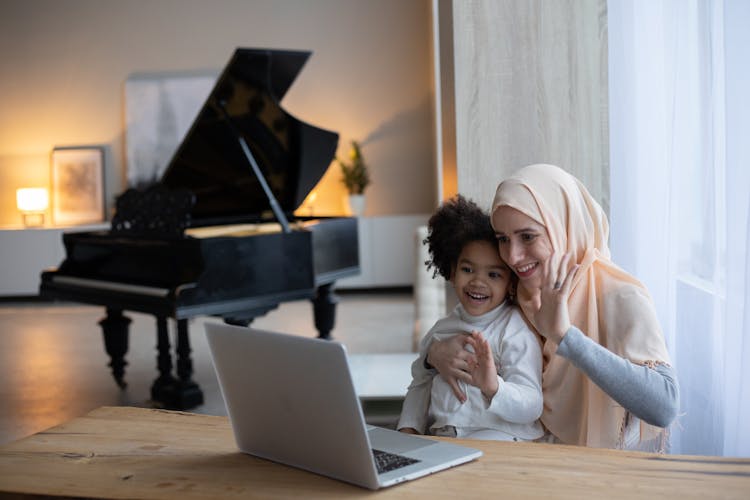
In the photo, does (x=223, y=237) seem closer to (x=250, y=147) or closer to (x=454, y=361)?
(x=250, y=147)

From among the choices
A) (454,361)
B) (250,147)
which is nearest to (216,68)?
(250,147)

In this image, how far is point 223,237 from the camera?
467 centimetres

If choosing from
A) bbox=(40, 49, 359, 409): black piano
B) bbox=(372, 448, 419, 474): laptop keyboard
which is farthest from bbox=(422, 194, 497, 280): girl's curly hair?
bbox=(40, 49, 359, 409): black piano

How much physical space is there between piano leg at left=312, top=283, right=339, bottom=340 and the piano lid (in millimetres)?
564

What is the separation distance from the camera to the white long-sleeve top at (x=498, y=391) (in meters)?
1.90

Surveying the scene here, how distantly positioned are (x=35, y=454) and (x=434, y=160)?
7.78 m

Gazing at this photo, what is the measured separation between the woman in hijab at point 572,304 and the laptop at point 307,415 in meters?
0.47

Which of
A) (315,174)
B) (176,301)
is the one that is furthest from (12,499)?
(315,174)

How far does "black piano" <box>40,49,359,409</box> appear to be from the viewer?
470cm

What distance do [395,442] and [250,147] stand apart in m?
4.12

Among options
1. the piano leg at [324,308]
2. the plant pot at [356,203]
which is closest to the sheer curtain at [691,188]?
the piano leg at [324,308]

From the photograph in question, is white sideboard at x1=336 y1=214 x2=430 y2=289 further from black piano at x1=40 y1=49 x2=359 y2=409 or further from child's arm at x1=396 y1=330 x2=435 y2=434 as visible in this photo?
child's arm at x1=396 y1=330 x2=435 y2=434

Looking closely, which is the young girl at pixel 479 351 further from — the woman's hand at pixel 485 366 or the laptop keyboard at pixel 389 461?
the laptop keyboard at pixel 389 461

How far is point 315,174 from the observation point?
5.61 metres
